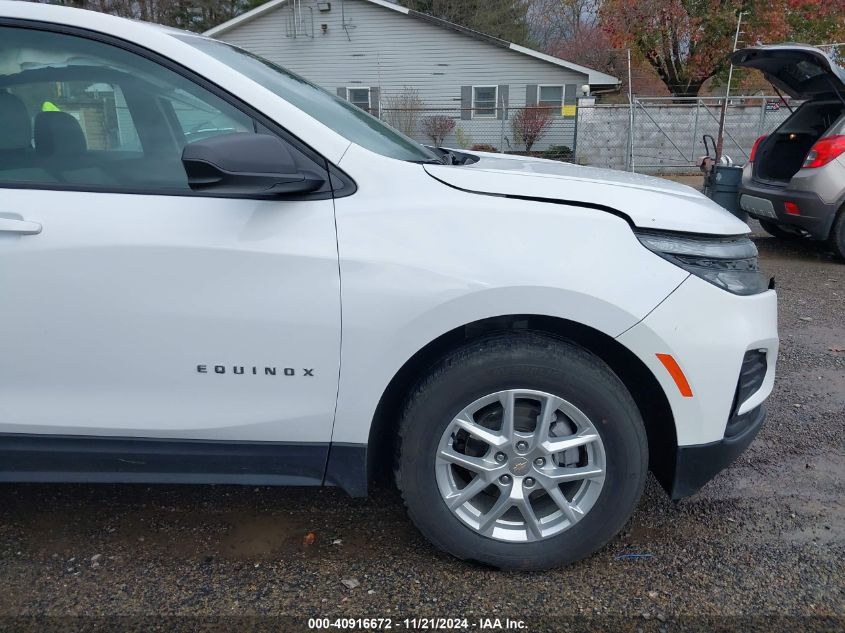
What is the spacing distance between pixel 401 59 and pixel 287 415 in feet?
74.6

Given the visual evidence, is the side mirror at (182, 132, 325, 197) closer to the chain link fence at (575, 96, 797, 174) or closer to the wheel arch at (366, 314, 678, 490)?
the wheel arch at (366, 314, 678, 490)

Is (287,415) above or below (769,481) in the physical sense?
above

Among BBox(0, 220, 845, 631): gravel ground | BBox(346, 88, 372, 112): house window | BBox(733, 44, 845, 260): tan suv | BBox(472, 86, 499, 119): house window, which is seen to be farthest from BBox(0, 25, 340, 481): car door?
BBox(346, 88, 372, 112): house window

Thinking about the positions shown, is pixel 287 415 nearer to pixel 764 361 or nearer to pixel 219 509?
pixel 219 509

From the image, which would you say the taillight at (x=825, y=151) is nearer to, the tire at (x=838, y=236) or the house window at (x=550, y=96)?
the tire at (x=838, y=236)

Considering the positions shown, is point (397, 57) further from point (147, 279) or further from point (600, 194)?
point (147, 279)

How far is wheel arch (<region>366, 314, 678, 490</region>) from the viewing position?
229 cm

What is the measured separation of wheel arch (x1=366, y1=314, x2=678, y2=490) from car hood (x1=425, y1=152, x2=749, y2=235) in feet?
1.34

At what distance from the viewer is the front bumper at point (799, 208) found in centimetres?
693

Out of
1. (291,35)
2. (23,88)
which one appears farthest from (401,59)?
(23,88)

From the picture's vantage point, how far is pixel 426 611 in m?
2.30

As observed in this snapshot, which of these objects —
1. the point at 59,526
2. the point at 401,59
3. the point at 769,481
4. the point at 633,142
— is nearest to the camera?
the point at 59,526

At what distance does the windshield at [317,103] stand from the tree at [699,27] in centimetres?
2313

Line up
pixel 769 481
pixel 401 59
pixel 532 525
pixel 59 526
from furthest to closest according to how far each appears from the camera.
Answer: pixel 401 59
pixel 769 481
pixel 59 526
pixel 532 525
